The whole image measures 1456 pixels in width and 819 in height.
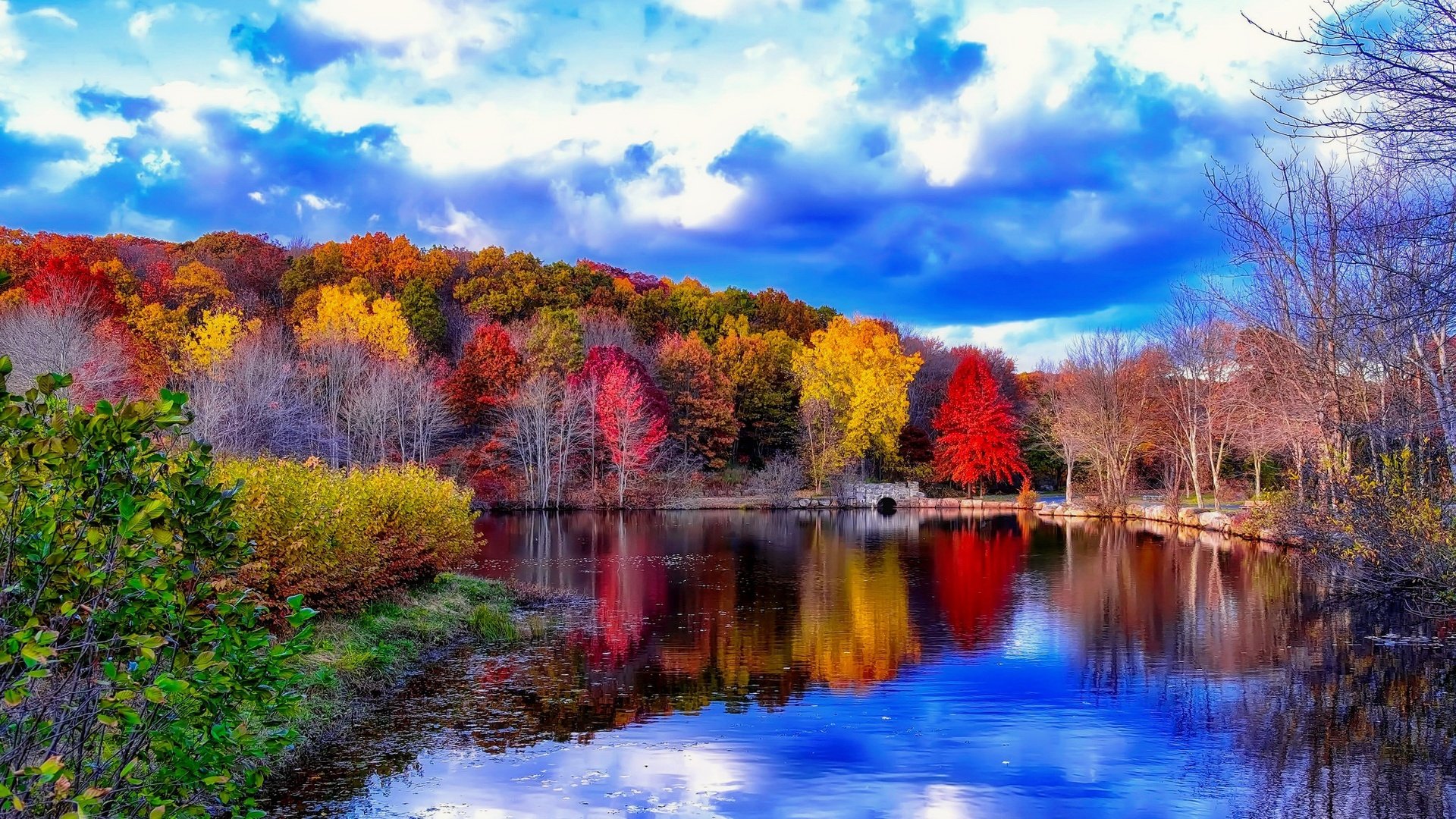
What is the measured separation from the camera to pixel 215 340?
4706 cm

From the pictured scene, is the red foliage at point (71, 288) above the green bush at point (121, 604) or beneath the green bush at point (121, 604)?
above

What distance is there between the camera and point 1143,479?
59.8 meters

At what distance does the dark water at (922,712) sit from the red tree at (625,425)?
95.4 ft

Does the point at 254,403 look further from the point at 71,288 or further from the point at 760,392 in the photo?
the point at 760,392

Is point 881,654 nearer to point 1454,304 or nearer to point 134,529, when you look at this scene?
point 1454,304

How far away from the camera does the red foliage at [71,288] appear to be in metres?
46.2

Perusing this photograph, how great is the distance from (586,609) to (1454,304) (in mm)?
14112

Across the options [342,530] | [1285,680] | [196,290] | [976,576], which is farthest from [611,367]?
[1285,680]

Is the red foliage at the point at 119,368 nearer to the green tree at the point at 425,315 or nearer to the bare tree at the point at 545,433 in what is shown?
the green tree at the point at 425,315

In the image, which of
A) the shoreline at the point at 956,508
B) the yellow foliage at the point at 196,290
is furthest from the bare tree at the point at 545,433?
the yellow foliage at the point at 196,290

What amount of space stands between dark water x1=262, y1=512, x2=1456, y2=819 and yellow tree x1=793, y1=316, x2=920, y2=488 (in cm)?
3333

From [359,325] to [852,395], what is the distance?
87.1ft

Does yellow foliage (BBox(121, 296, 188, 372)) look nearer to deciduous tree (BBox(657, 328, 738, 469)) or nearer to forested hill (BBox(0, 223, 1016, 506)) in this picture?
forested hill (BBox(0, 223, 1016, 506))

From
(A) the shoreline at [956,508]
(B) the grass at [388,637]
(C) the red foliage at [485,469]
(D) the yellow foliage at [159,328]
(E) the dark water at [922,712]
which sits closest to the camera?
(E) the dark water at [922,712]
